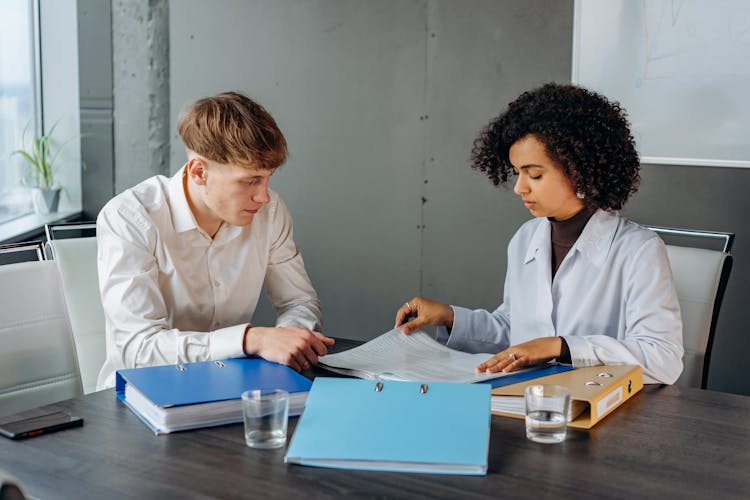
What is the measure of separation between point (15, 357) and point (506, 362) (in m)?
1.06

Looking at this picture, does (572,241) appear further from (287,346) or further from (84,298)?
(84,298)

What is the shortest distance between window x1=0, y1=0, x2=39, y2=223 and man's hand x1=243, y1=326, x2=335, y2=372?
2.38 m

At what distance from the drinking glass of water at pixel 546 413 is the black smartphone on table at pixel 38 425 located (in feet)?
2.47

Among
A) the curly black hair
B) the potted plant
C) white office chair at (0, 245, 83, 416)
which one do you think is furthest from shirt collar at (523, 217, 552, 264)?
the potted plant

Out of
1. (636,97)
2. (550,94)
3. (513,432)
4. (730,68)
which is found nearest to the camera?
(513,432)

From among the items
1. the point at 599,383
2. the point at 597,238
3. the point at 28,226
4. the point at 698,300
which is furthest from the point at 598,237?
the point at 28,226

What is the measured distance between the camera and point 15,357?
6.20 ft

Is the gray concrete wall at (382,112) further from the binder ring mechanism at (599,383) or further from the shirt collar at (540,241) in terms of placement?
the binder ring mechanism at (599,383)

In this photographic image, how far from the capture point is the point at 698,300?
2.19 meters

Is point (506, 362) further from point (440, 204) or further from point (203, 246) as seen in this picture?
point (440, 204)

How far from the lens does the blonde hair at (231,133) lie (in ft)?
6.47

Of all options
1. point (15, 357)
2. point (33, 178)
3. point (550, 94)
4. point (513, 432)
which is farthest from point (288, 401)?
point (33, 178)

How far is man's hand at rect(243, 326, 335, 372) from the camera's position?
1.75m

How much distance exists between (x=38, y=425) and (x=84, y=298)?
96cm
